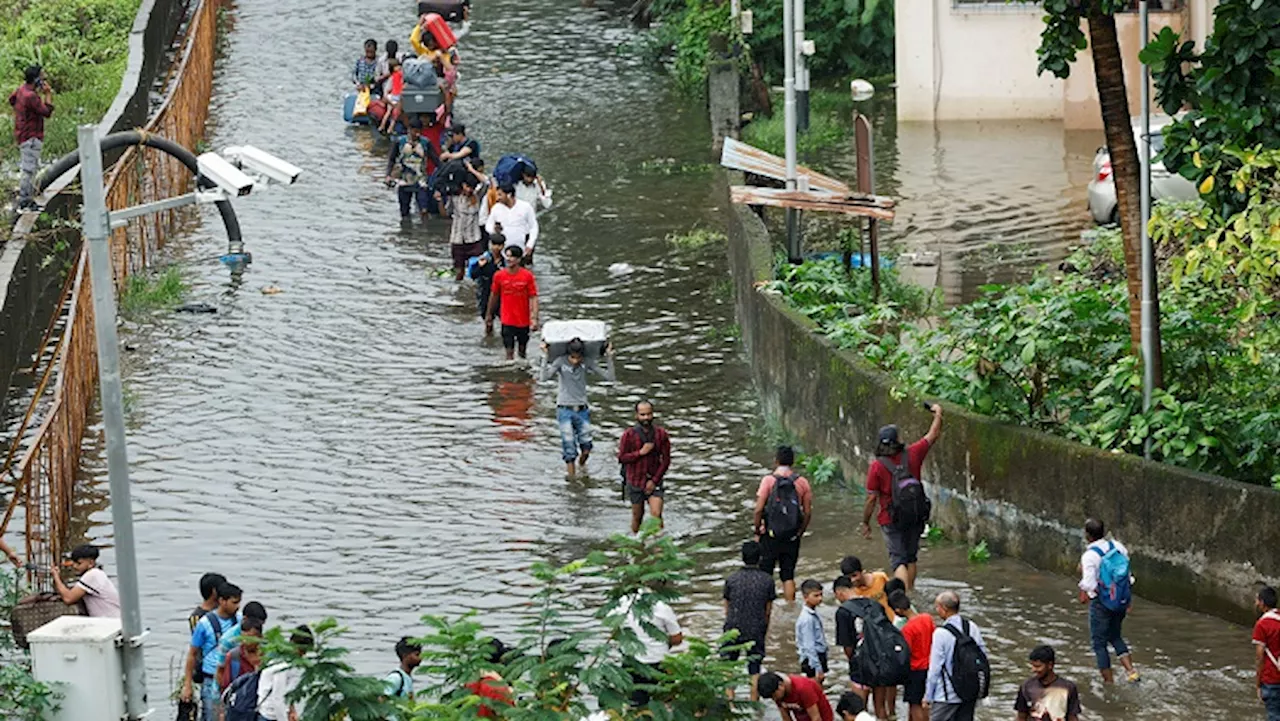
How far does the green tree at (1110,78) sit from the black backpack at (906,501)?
2.11m

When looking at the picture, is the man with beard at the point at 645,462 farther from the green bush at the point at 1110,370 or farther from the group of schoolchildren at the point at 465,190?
the group of schoolchildren at the point at 465,190

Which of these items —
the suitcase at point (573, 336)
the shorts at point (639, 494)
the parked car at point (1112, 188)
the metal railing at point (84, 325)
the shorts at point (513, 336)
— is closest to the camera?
the metal railing at point (84, 325)

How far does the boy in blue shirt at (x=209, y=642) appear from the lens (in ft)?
46.4

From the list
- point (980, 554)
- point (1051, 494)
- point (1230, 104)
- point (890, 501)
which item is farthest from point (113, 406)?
point (1230, 104)

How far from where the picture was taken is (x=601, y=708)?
38.9 ft

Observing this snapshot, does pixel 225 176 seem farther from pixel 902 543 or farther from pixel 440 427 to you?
pixel 440 427

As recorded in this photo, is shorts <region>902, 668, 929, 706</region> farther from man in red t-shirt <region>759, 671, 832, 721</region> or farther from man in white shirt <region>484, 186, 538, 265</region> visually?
man in white shirt <region>484, 186, 538, 265</region>

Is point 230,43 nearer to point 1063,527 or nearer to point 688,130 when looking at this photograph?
point 688,130

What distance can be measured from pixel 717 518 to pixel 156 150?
39.9ft

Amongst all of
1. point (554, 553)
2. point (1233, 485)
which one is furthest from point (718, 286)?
point (1233, 485)

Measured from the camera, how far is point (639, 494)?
1827cm

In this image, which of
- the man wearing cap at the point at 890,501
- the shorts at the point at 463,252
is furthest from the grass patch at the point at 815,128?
the man wearing cap at the point at 890,501

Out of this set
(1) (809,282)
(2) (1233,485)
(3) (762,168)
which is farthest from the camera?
(3) (762,168)

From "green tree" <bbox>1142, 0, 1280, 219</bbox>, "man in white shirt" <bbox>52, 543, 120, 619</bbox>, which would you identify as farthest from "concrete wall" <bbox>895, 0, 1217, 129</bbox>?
"man in white shirt" <bbox>52, 543, 120, 619</bbox>
